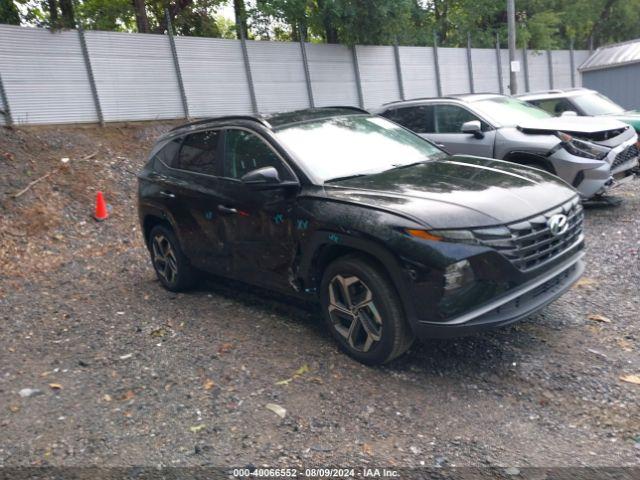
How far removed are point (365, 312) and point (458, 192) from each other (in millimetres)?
1006

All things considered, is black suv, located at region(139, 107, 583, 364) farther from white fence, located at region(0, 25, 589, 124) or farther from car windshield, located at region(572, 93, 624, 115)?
white fence, located at region(0, 25, 589, 124)

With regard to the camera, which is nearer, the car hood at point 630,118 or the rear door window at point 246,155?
the rear door window at point 246,155

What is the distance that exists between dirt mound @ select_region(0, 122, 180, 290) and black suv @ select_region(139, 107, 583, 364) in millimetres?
3334

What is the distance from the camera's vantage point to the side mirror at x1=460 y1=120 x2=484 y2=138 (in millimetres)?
7602

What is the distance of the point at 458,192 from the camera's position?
12.1ft

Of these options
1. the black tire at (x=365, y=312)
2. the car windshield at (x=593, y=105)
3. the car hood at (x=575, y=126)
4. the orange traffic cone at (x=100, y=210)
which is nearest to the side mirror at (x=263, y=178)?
the black tire at (x=365, y=312)

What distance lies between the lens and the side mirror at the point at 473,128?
7.60 m

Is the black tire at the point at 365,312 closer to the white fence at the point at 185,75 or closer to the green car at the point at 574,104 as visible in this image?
the green car at the point at 574,104

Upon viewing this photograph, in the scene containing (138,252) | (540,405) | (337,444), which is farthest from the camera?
(138,252)

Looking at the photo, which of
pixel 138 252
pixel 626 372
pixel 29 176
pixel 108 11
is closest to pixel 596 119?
pixel 626 372

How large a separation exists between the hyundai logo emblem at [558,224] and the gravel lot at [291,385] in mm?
847

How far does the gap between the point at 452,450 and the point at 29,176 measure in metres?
8.64

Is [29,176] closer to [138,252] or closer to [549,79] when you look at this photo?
[138,252]

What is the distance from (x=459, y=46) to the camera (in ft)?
73.0
